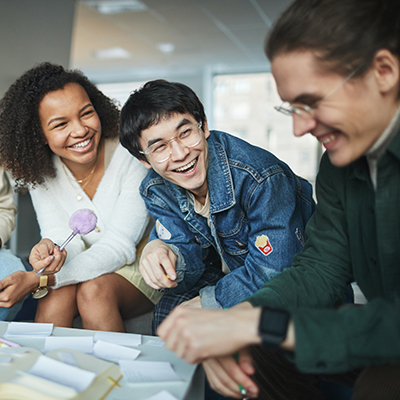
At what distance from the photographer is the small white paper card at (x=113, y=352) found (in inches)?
36.1

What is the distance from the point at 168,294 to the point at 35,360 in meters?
0.73

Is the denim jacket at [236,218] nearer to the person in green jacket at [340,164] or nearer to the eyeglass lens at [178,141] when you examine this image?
the eyeglass lens at [178,141]

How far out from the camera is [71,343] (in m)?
0.97

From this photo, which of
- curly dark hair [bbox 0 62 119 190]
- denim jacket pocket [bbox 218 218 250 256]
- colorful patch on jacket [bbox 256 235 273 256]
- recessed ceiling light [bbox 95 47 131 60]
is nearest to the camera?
colorful patch on jacket [bbox 256 235 273 256]

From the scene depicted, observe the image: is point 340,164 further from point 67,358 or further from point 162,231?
point 162,231

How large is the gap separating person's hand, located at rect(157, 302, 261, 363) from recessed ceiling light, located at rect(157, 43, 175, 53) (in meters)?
6.09

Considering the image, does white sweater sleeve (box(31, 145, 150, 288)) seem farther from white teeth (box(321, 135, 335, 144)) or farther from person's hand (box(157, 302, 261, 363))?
white teeth (box(321, 135, 335, 144))

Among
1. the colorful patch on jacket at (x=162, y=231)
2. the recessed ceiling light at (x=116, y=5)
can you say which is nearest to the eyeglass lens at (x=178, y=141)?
the colorful patch on jacket at (x=162, y=231)

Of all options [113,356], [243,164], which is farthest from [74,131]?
[113,356]

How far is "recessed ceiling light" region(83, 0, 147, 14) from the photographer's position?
4801mm

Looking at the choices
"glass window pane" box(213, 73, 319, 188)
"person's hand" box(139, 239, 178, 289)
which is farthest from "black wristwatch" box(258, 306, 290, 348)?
"glass window pane" box(213, 73, 319, 188)

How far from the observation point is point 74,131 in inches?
65.3

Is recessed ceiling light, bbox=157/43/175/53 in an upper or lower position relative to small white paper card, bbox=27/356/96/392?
upper

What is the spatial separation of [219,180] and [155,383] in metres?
0.74
